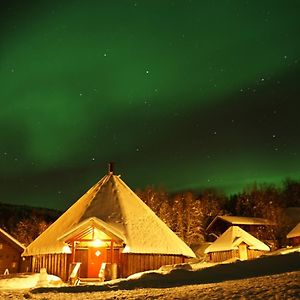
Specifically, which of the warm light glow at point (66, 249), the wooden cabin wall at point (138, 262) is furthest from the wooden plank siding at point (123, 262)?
the warm light glow at point (66, 249)

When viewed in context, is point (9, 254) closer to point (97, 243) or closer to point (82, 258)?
point (82, 258)

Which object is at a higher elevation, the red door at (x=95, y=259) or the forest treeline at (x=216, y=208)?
the forest treeline at (x=216, y=208)

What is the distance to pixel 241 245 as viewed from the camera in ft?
150

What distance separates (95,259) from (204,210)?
4954 cm

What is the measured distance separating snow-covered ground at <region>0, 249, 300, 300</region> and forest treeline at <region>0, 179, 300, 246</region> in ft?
140

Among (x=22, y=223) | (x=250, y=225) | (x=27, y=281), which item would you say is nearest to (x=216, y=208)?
(x=250, y=225)

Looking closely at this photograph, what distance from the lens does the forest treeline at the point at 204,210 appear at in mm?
66812

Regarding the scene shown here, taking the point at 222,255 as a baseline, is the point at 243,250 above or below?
above

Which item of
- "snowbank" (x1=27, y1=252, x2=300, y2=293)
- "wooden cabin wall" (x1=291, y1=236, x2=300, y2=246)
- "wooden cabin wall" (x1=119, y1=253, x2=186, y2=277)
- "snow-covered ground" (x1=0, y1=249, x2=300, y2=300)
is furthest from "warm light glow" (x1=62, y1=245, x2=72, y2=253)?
"wooden cabin wall" (x1=291, y1=236, x2=300, y2=246)

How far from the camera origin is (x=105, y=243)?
28312 mm

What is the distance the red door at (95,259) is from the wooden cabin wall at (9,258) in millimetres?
18478

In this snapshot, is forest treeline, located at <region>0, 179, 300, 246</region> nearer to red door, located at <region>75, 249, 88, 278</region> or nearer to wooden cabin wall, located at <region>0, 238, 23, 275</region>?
wooden cabin wall, located at <region>0, 238, 23, 275</region>

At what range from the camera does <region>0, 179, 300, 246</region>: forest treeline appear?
6681cm

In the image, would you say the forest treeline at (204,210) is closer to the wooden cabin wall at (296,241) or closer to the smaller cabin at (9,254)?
the wooden cabin wall at (296,241)
